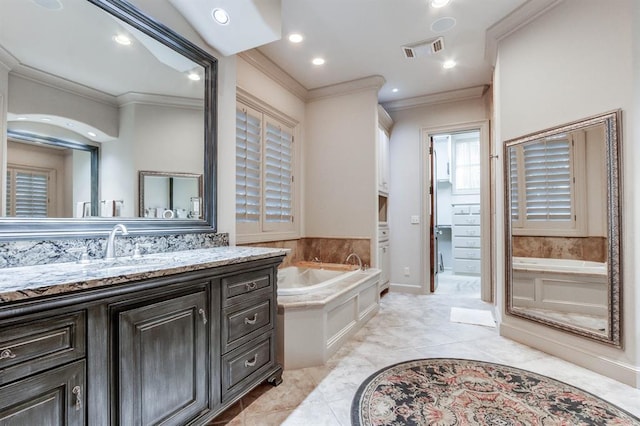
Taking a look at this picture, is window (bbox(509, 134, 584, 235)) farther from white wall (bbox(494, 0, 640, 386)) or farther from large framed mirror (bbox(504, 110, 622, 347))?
white wall (bbox(494, 0, 640, 386))

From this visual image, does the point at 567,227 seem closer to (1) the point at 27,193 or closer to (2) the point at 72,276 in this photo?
(2) the point at 72,276

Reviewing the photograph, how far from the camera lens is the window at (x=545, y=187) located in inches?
94.3

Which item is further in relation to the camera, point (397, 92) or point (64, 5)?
point (397, 92)

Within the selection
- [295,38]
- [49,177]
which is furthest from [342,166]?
[49,177]

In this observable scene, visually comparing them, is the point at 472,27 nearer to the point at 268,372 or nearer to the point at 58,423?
the point at 268,372

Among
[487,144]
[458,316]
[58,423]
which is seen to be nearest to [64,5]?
[58,423]

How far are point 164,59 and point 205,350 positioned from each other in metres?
1.83

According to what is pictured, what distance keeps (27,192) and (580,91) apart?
3.52m

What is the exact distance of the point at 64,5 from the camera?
5.02 ft

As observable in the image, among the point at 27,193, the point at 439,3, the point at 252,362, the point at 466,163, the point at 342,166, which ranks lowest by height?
the point at 252,362

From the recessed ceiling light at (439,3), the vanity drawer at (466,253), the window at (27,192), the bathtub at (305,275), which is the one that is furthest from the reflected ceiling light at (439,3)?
the vanity drawer at (466,253)

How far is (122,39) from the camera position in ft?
5.79

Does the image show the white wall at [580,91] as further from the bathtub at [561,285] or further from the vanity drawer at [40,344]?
the vanity drawer at [40,344]

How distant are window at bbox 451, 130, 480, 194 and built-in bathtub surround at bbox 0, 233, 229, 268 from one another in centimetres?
551
